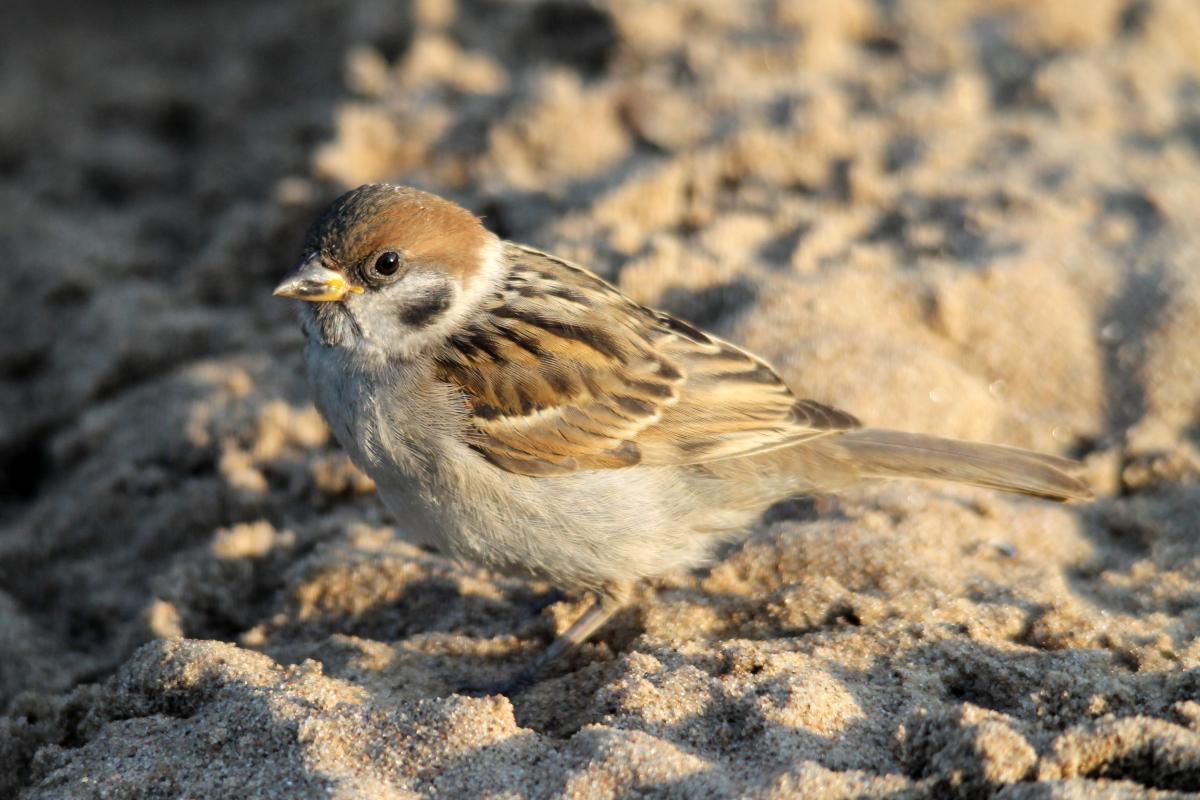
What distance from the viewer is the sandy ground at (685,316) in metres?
3.23

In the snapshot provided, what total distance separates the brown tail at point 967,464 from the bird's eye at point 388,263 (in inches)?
60.0

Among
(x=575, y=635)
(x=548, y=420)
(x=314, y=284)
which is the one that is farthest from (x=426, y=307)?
(x=575, y=635)

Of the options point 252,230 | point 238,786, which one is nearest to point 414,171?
point 252,230

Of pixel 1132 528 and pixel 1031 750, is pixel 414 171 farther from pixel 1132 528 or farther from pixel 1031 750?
pixel 1031 750

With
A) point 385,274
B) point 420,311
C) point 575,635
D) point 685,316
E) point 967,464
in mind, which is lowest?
point 575,635

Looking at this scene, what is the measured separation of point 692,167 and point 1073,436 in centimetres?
210

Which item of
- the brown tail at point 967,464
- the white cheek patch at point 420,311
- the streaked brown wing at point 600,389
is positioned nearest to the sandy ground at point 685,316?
the brown tail at point 967,464

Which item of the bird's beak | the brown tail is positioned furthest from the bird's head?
the brown tail

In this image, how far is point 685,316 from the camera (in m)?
5.32

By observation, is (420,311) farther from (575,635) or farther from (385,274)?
(575,635)

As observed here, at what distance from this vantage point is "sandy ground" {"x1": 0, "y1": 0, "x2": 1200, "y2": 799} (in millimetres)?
3232

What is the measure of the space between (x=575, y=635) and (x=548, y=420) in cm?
67

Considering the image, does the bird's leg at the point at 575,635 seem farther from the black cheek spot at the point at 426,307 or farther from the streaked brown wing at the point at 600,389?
the black cheek spot at the point at 426,307

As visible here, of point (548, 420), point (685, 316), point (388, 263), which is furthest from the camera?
point (685, 316)
